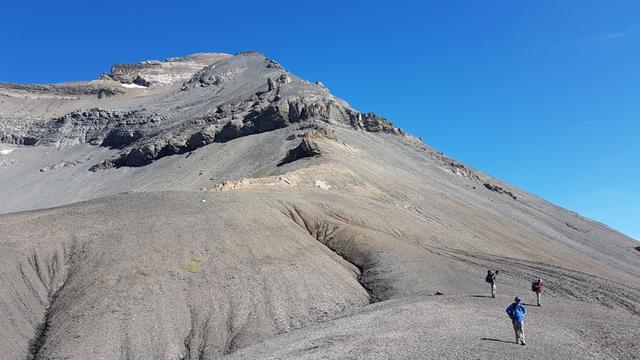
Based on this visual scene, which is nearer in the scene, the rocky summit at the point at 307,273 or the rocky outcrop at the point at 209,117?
the rocky summit at the point at 307,273

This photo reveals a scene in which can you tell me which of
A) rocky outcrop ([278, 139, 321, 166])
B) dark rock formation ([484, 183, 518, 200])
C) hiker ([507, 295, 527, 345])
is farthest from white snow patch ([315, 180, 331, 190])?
dark rock formation ([484, 183, 518, 200])

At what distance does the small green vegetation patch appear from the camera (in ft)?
109

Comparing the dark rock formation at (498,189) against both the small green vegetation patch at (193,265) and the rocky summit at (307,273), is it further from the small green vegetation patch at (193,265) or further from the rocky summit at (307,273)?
the small green vegetation patch at (193,265)

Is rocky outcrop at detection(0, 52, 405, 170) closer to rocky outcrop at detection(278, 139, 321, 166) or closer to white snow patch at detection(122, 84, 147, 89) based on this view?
rocky outcrop at detection(278, 139, 321, 166)

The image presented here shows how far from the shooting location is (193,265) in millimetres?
33781

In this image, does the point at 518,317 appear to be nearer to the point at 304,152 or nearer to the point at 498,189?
the point at 304,152

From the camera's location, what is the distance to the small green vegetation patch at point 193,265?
33.2 metres

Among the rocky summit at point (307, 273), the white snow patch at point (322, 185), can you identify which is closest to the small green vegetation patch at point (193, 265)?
the rocky summit at point (307, 273)

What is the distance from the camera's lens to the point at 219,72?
174125 millimetres

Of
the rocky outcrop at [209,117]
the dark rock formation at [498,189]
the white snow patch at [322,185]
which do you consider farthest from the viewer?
the rocky outcrop at [209,117]

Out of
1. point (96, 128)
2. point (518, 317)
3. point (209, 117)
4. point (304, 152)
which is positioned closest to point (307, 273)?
point (518, 317)

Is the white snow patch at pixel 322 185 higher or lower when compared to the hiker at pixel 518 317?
higher

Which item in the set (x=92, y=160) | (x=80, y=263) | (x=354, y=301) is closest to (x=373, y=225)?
(x=354, y=301)

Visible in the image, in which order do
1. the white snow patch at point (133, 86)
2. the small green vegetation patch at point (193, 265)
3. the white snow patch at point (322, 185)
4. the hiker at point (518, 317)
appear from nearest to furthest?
the hiker at point (518, 317), the small green vegetation patch at point (193, 265), the white snow patch at point (322, 185), the white snow patch at point (133, 86)
